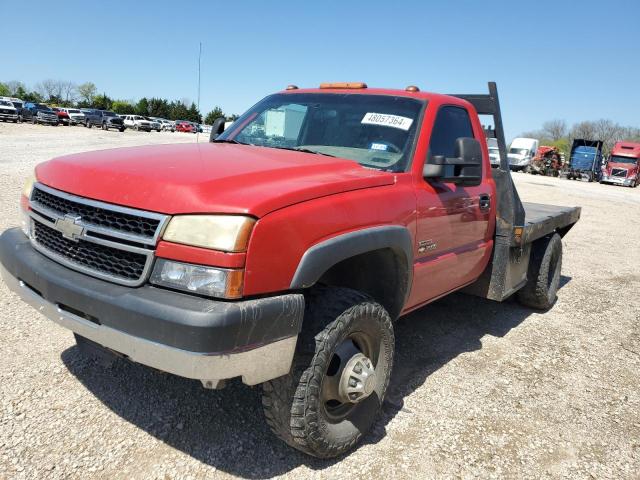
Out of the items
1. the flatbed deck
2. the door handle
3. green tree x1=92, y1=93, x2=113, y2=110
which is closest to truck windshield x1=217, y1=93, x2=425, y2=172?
the door handle

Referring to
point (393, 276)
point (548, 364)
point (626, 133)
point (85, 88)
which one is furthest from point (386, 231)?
point (85, 88)

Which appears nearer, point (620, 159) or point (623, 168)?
point (623, 168)

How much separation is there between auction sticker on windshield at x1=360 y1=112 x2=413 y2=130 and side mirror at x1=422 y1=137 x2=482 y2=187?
30 centimetres

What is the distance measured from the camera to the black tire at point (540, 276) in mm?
5230

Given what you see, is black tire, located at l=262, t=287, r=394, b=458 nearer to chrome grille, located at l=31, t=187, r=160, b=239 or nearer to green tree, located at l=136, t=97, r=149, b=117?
chrome grille, located at l=31, t=187, r=160, b=239

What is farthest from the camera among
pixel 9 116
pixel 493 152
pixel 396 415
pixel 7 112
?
pixel 9 116

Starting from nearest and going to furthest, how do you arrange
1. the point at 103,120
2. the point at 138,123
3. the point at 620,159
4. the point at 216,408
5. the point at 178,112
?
the point at 216,408, the point at 620,159, the point at 103,120, the point at 138,123, the point at 178,112

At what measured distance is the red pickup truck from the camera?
206 centimetres

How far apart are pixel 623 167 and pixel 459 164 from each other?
1439 inches

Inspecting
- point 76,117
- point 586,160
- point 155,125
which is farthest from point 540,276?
point 155,125

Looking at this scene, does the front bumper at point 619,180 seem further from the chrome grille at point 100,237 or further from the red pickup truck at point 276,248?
the chrome grille at point 100,237

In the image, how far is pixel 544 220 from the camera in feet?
16.3

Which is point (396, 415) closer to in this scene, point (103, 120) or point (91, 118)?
point (103, 120)

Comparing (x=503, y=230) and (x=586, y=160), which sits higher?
(x=586, y=160)
